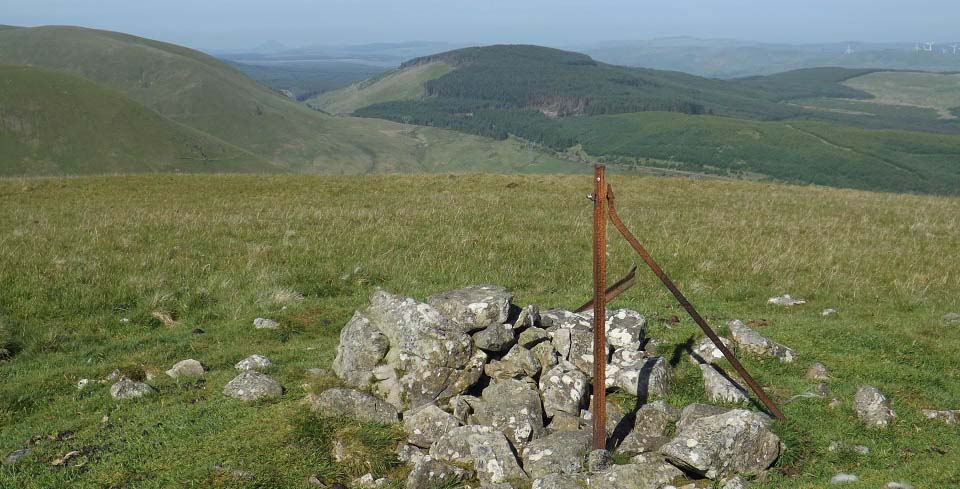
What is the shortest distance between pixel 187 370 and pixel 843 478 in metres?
10.0

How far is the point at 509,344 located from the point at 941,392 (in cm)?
713

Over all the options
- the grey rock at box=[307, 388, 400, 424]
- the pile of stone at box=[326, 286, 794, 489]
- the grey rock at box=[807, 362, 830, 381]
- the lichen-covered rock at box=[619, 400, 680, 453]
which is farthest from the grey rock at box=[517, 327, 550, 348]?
the grey rock at box=[807, 362, 830, 381]

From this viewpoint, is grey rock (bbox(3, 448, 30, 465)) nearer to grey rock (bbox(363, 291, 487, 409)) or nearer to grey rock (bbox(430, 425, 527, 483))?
grey rock (bbox(363, 291, 487, 409))

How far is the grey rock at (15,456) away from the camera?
816 cm

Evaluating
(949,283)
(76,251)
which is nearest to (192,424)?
(76,251)

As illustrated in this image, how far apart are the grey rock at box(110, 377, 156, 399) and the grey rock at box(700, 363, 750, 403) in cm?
892

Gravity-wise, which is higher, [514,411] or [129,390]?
[514,411]

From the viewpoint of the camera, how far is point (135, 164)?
186625mm

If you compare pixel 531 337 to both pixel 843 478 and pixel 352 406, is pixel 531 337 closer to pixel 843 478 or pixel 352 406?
pixel 352 406

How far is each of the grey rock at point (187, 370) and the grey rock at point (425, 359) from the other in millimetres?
3372

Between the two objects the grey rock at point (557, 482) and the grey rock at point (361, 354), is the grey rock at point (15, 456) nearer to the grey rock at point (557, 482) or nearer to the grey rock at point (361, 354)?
the grey rock at point (361, 354)

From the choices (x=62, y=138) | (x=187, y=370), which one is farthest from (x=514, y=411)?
(x=62, y=138)

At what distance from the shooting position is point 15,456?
27.1 ft

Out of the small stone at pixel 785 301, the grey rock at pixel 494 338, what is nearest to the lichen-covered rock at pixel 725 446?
the grey rock at pixel 494 338
